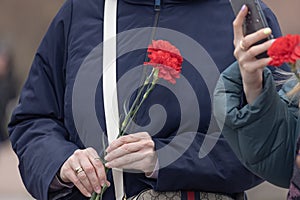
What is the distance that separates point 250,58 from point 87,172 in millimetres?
702

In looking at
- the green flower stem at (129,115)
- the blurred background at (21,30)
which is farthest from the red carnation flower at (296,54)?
the blurred background at (21,30)

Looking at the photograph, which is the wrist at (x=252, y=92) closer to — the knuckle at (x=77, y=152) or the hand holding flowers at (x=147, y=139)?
the hand holding flowers at (x=147, y=139)

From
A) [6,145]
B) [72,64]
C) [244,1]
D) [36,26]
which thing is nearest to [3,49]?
[36,26]

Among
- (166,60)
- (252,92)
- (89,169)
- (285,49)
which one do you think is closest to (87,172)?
(89,169)

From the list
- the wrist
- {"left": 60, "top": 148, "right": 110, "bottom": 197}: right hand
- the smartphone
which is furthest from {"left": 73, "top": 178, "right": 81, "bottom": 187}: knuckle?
the smartphone

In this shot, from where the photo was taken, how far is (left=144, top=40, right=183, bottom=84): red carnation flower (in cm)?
242

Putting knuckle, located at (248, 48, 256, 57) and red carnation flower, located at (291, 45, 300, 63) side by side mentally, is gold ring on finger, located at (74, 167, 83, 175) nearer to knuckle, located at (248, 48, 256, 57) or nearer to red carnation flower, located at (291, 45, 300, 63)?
knuckle, located at (248, 48, 256, 57)

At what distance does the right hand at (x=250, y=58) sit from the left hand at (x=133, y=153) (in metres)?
0.46

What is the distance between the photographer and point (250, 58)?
202 centimetres

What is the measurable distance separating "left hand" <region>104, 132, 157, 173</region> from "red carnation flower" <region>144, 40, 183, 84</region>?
193 mm

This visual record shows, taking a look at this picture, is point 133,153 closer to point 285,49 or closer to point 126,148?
point 126,148

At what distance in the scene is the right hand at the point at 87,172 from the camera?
98.1 inches

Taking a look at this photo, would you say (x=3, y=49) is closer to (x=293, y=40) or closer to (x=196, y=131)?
(x=196, y=131)

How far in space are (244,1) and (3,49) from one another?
891cm
